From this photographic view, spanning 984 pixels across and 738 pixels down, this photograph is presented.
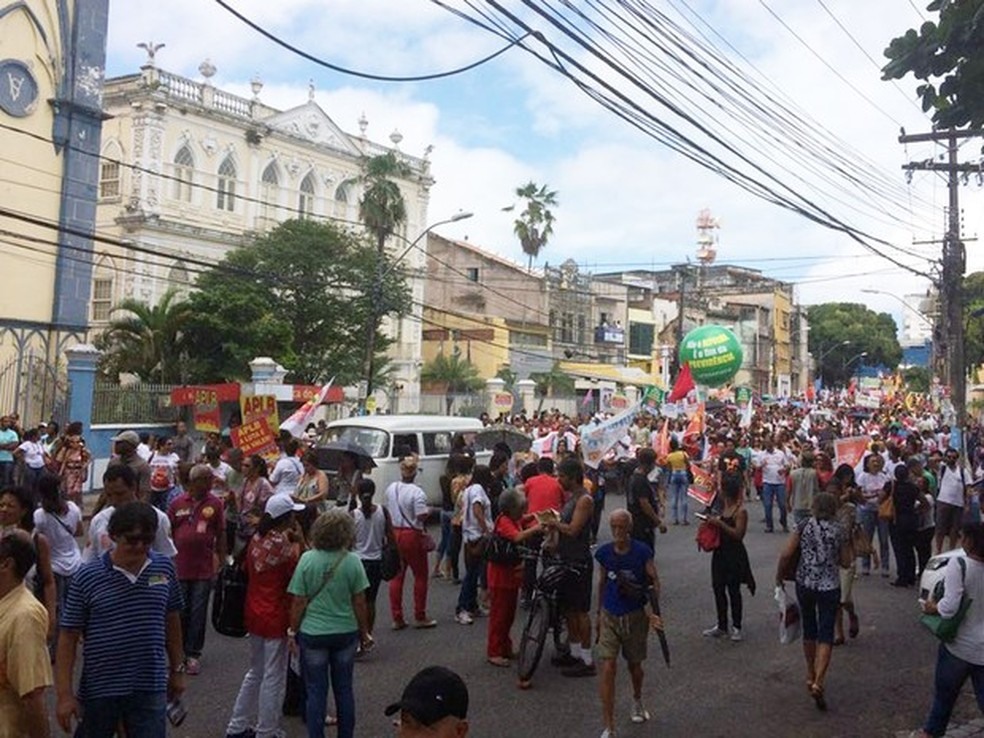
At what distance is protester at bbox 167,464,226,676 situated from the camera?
288 inches

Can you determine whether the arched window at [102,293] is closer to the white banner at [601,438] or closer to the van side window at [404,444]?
the van side window at [404,444]

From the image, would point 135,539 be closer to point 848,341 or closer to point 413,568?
point 413,568

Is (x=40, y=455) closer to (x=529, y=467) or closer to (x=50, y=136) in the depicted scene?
(x=529, y=467)

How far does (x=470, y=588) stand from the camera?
958cm

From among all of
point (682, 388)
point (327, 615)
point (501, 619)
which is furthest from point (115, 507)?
point (682, 388)

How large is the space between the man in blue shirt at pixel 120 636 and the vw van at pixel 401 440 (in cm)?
1024

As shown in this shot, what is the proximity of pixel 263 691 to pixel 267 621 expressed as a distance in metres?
0.41

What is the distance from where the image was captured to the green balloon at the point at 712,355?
28125 mm

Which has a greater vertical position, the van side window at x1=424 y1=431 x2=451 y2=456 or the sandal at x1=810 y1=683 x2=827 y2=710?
the van side window at x1=424 y1=431 x2=451 y2=456

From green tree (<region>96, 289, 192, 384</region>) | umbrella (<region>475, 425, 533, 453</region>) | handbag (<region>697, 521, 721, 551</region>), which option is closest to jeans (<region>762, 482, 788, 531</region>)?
umbrella (<region>475, 425, 533, 453</region>)

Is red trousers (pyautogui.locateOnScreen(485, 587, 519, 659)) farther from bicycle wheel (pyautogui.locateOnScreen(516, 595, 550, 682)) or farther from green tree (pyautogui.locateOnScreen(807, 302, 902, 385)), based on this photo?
green tree (pyautogui.locateOnScreen(807, 302, 902, 385))

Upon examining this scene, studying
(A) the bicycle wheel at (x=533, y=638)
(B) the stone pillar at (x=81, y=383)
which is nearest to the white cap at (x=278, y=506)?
(A) the bicycle wheel at (x=533, y=638)

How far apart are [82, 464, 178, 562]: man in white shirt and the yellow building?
58.2 ft

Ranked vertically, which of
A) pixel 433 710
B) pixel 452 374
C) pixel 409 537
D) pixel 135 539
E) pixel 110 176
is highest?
pixel 110 176
